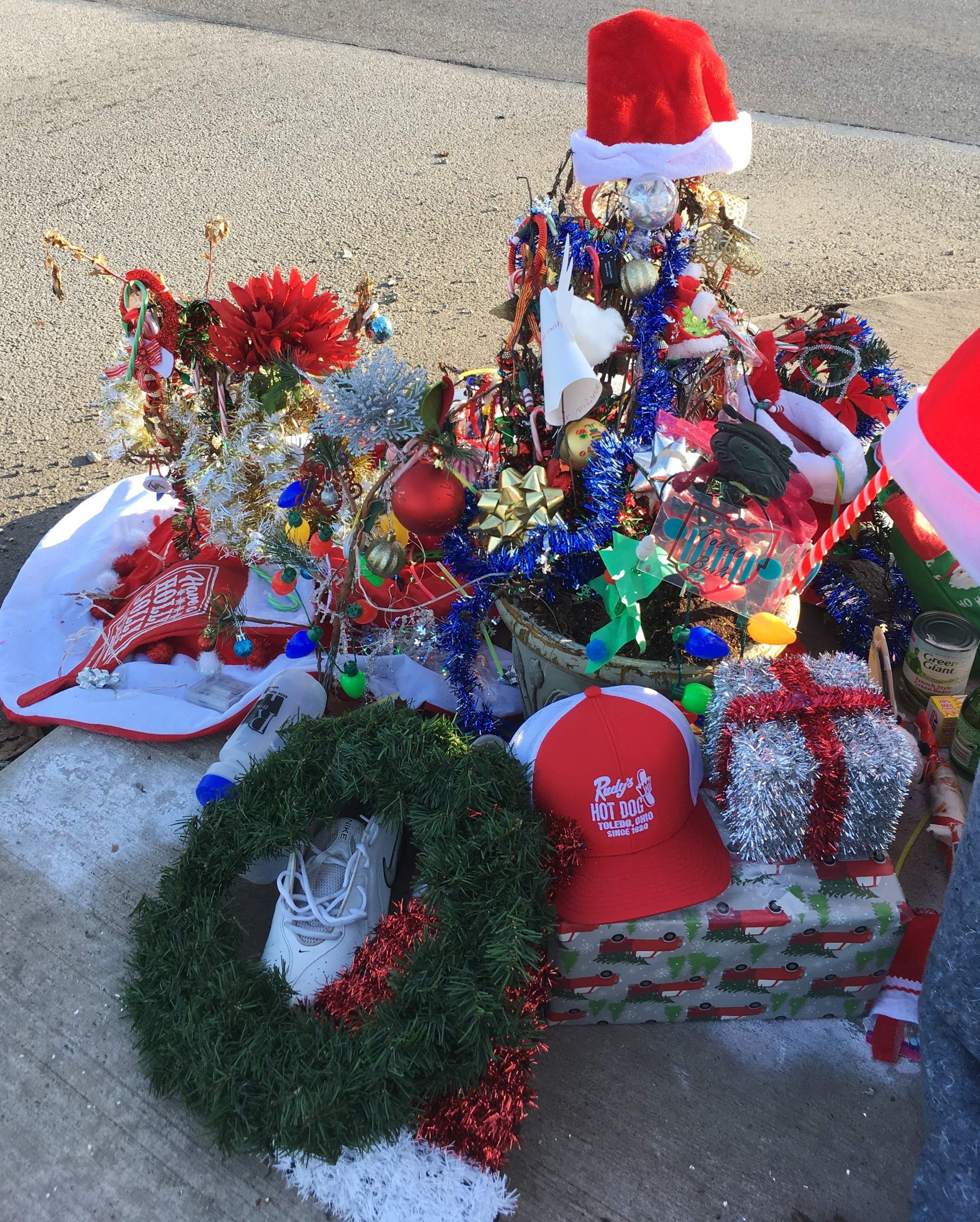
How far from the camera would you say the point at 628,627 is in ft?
6.70

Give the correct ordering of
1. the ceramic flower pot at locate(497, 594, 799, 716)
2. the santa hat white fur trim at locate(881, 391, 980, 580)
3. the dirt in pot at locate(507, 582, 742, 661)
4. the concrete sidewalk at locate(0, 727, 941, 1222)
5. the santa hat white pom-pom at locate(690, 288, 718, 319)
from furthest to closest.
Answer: the dirt in pot at locate(507, 582, 742, 661) < the ceramic flower pot at locate(497, 594, 799, 716) < the santa hat white pom-pom at locate(690, 288, 718, 319) < the concrete sidewalk at locate(0, 727, 941, 1222) < the santa hat white fur trim at locate(881, 391, 980, 580)

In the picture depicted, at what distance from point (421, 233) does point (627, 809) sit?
4.16 metres

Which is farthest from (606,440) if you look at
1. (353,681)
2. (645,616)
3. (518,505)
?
(353,681)

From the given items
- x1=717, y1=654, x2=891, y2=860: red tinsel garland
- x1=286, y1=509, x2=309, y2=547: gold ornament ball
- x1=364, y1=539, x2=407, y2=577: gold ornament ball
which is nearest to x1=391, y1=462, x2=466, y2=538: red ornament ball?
x1=364, y1=539, x2=407, y2=577: gold ornament ball

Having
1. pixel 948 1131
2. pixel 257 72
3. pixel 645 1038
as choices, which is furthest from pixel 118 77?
pixel 948 1131

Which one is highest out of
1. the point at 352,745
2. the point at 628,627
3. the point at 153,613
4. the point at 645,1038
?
the point at 628,627

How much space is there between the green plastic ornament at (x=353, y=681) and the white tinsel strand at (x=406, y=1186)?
112 centimetres

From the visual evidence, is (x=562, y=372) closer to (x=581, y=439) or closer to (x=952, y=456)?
(x=581, y=439)

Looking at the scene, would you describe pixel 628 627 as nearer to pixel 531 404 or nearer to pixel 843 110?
pixel 531 404

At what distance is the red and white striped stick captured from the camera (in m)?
1.89

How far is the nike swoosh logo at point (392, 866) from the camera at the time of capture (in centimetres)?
209

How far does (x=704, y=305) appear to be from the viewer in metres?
2.01

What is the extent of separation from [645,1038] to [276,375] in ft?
5.68

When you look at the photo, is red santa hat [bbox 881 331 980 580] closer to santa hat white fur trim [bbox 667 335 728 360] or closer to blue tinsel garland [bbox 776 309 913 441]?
santa hat white fur trim [bbox 667 335 728 360]
